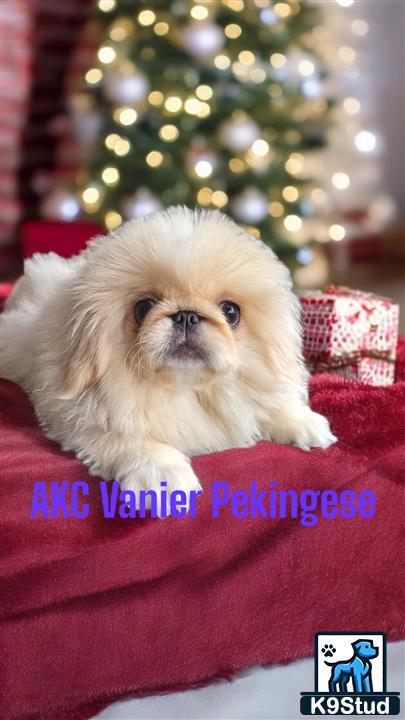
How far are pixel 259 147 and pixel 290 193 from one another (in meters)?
0.30

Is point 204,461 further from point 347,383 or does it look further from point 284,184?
point 284,184

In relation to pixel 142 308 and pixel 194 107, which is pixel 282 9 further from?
pixel 142 308

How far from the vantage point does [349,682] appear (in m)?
1.10

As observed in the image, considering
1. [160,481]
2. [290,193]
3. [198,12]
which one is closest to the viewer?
[160,481]

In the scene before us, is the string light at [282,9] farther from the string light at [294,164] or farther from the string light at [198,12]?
the string light at [294,164]

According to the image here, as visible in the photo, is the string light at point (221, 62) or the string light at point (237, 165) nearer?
the string light at point (221, 62)

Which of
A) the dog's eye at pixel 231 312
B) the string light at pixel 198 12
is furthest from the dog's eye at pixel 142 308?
the string light at pixel 198 12

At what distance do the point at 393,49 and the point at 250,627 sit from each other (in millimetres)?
5380

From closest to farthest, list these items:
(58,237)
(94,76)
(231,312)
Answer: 1. (231,312)
2. (58,237)
3. (94,76)

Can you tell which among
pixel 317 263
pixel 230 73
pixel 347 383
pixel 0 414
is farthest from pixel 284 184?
pixel 0 414

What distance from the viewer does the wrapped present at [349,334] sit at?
1661 millimetres

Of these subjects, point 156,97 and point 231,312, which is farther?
point 156,97

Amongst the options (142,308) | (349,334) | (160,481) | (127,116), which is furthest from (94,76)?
(160,481)

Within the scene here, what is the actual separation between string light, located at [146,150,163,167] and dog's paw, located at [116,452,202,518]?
2400 millimetres
